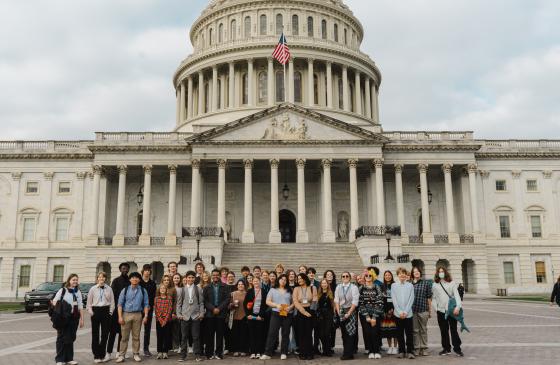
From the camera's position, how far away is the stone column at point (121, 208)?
4809 centimetres

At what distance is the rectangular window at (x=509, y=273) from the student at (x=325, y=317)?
1683 inches

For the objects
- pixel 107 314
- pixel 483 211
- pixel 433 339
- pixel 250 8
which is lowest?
pixel 433 339

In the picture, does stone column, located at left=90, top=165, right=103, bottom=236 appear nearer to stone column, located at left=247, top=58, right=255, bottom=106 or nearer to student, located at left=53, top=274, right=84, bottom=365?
stone column, located at left=247, top=58, right=255, bottom=106

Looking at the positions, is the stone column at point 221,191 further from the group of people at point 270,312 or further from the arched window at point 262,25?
the group of people at point 270,312

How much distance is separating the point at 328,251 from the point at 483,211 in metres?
18.3

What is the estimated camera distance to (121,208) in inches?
1929

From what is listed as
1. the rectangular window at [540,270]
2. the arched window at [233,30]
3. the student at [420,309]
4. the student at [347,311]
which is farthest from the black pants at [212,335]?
the arched window at [233,30]

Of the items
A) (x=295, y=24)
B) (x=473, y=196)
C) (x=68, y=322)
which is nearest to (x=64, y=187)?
(x=295, y=24)

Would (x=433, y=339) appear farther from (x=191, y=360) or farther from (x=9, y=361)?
(x=9, y=361)

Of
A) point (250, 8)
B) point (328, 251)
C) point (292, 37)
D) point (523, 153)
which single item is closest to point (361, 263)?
point (328, 251)

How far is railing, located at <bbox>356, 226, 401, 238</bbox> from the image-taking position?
A: 42.1 m

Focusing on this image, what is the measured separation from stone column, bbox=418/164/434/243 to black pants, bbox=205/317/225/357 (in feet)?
124

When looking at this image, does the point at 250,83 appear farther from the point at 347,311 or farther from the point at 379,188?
the point at 347,311

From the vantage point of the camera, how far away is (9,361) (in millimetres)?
12766
